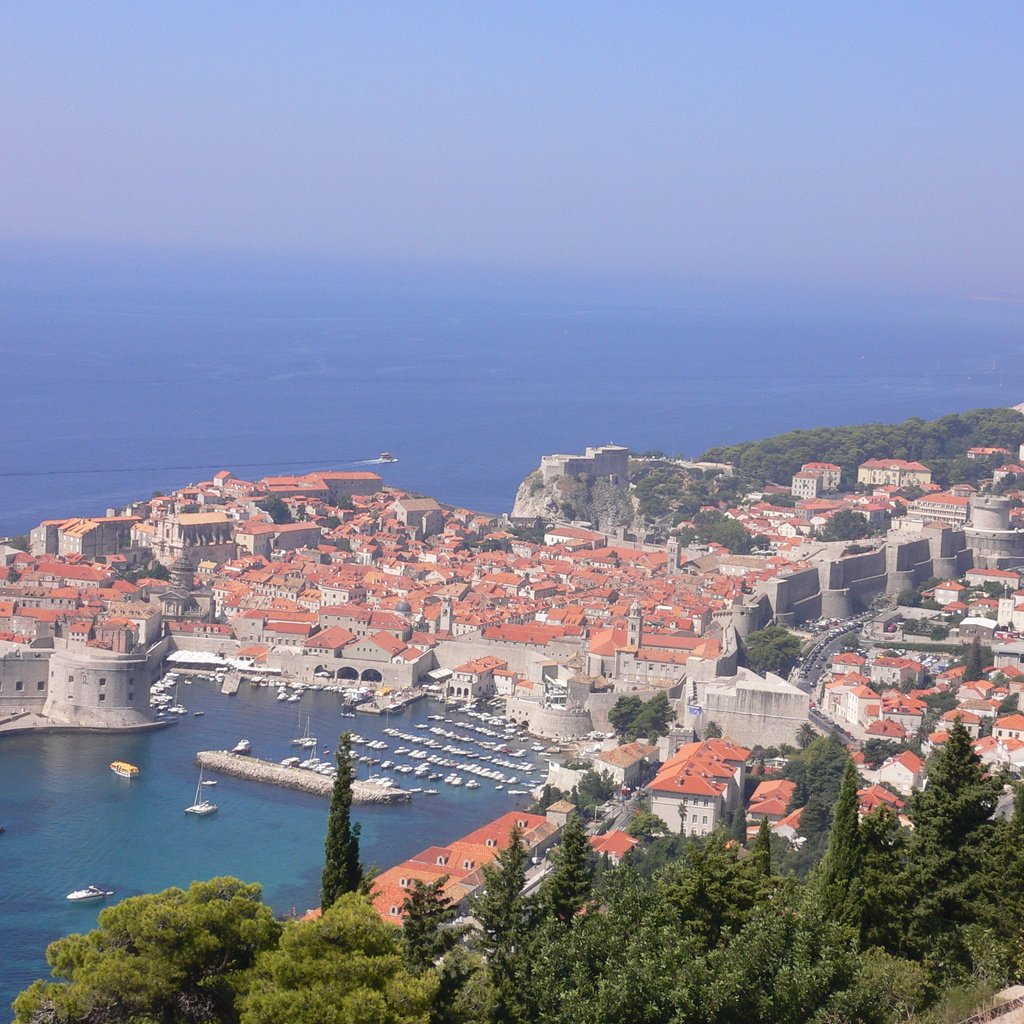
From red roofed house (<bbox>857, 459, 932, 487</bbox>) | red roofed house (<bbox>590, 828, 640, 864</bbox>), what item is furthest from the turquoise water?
red roofed house (<bbox>857, 459, 932, 487</bbox>)

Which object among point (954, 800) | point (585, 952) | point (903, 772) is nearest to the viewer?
point (585, 952)

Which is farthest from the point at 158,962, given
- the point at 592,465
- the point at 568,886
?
the point at 592,465

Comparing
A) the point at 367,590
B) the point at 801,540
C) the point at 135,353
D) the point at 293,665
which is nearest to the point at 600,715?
the point at 293,665

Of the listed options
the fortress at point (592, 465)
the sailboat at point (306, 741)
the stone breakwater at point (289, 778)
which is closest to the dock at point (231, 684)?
the sailboat at point (306, 741)

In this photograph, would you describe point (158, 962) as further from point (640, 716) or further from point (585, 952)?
point (640, 716)

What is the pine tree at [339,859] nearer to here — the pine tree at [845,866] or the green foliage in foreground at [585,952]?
the green foliage in foreground at [585,952]
